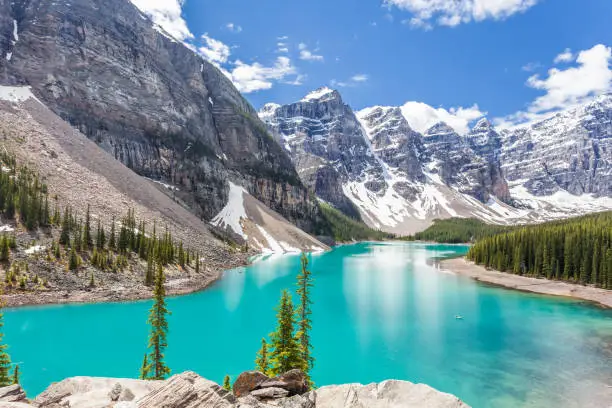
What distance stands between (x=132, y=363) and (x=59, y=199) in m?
49.2

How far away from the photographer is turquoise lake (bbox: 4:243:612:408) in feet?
79.9

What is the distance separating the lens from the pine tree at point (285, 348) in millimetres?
19609

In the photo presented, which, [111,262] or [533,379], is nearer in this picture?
[533,379]

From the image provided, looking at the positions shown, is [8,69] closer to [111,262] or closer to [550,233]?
[111,262]

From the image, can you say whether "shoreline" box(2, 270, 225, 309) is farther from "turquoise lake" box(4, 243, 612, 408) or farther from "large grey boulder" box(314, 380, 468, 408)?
"large grey boulder" box(314, 380, 468, 408)

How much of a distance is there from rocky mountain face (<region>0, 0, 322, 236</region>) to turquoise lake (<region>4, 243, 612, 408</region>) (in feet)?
276

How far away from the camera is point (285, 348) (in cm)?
1991

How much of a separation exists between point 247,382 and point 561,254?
77.3 metres

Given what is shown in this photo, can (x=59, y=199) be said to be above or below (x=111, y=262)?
above

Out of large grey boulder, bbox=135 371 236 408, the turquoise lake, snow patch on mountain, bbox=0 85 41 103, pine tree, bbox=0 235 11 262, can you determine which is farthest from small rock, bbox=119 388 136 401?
snow patch on mountain, bbox=0 85 41 103

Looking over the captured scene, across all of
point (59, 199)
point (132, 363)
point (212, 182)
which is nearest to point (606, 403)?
point (132, 363)

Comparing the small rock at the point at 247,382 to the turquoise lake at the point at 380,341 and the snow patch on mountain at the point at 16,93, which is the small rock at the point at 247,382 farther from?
the snow patch on mountain at the point at 16,93

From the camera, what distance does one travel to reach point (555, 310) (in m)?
47.0

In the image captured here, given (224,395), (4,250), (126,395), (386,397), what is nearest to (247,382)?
(224,395)
